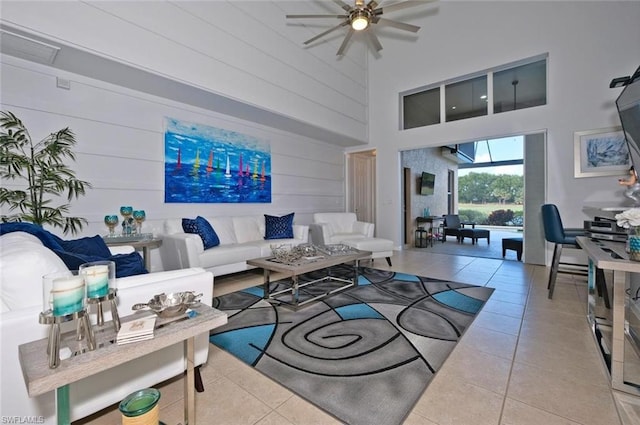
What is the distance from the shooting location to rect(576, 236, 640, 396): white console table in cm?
149

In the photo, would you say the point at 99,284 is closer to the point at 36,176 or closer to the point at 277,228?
the point at 36,176

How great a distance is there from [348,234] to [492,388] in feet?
11.4

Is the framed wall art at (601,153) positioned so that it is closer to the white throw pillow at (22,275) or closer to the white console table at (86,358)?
the white console table at (86,358)

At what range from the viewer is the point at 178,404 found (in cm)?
141

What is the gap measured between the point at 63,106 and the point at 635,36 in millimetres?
7402

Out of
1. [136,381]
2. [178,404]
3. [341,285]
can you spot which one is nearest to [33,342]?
[136,381]

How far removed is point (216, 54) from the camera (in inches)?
142

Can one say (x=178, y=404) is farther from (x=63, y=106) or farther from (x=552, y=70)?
(x=552, y=70)

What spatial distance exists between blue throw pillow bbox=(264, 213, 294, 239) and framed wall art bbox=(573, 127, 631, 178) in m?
4.56

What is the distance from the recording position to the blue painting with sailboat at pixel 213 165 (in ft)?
12.7

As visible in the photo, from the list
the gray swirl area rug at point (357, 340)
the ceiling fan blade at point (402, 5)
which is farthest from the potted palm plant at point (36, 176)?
the ceiling fan blade at point (402, 5)

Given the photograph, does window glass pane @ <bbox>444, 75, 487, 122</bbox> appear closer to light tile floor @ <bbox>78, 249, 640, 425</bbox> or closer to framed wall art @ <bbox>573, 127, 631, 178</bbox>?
framed wall art @ <bbox>573, 127, 631, 178</bbox>

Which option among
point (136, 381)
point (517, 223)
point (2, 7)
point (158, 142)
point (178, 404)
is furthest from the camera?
point (517, 223)

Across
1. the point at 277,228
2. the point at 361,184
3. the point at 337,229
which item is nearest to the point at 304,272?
the point at 277,228
